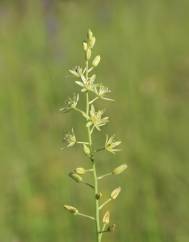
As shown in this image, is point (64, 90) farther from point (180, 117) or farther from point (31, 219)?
point (31, 219)

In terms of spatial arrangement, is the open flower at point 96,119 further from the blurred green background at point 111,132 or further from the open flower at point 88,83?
the blurred green background at point 111,132

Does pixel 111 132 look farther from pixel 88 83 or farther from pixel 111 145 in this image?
pixel 88 83

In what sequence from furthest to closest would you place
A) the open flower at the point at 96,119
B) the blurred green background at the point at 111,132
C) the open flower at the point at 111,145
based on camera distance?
the blurred green background at the point at 111,132 → the open flower at the point at 111,145 → the open flower at the point at 96,119

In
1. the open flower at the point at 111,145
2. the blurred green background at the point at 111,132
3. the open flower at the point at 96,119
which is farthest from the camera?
the blurred green background at the point at 111,132

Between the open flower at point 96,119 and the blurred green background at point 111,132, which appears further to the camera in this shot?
the blurred green background at point 111,132

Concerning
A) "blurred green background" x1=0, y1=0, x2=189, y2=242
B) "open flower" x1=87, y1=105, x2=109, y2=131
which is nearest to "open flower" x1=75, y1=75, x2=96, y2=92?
"open flower" x1=87, y1=105, x2=109, y2=131

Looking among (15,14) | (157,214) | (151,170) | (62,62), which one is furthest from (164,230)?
(15,14)

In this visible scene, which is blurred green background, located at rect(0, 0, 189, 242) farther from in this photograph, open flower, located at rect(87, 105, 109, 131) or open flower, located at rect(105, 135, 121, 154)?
open flower, located at rect(87, 105, 109, 131)

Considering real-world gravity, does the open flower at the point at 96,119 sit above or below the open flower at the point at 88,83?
below

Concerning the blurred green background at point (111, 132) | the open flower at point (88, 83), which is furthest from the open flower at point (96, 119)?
the blurred green background at point (111, 132)
